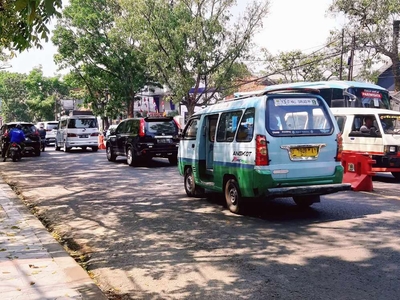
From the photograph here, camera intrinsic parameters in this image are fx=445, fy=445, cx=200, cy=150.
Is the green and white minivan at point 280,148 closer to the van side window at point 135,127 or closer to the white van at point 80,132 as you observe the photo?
the van side window at point 135,127

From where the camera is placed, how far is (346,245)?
5.70 m

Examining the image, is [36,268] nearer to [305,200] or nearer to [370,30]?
[305,200]

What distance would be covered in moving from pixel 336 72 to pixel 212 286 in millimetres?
38779

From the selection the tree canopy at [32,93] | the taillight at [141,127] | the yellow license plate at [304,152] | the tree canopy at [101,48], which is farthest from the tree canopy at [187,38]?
the tree canopy at [32,93]

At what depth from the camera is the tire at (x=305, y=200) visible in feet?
26.2

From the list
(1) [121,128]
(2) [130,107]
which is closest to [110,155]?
(1) [121,128]

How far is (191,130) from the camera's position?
9672 millimetres

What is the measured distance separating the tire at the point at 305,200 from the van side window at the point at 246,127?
5.49 ft

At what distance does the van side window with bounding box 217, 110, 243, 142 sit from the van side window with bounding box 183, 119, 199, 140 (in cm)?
118

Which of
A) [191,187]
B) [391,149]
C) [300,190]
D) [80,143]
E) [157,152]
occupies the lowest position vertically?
[191,187]

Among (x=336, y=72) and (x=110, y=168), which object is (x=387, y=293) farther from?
(x=336, y=72)

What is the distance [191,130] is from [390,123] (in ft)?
19.0

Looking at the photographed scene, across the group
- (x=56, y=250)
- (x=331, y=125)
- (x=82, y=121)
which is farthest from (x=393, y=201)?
(x=82, y=121)

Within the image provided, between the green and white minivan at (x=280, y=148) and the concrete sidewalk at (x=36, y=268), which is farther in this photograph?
the green and white minivan at (x=280, y=148)
